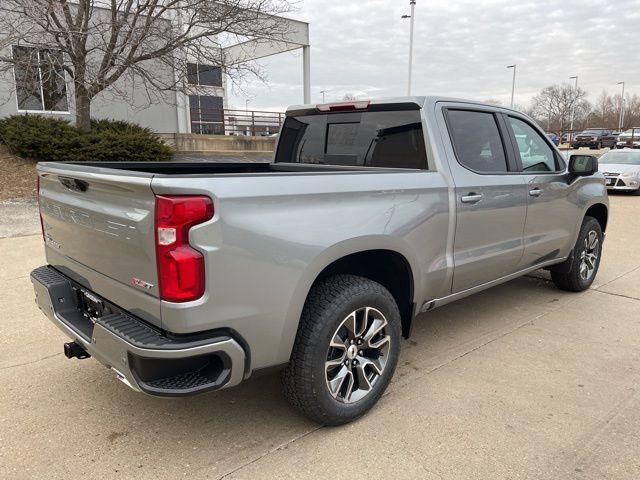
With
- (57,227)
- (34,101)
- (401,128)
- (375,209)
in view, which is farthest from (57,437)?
(34,101)

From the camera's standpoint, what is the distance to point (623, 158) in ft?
50.1

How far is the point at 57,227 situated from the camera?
2932 millimetres

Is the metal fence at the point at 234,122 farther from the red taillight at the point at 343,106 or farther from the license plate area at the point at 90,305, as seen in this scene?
the license plate area at the point at 90,305

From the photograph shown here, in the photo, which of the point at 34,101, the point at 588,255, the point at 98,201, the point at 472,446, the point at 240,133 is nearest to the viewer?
the point at 98,201

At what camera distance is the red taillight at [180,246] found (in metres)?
2.06

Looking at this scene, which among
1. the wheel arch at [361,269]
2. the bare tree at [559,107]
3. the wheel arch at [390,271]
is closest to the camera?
the wheel arch at [361,269]

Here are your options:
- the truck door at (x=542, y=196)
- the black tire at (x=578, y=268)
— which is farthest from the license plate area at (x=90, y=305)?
the black tire at (x=578, y=268)

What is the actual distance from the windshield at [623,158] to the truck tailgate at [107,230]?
16.2 meters

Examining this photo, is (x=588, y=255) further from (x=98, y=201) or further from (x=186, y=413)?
(x=98, y=201)

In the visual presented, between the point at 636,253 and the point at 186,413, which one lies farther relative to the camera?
the point at 636,253

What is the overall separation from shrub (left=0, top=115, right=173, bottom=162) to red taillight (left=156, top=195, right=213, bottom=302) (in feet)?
36.1

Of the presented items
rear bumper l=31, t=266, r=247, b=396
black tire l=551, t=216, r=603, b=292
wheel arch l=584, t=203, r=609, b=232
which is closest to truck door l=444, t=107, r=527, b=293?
black tire l=551, t=216, r=603, b=292

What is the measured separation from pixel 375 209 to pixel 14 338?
121 inches

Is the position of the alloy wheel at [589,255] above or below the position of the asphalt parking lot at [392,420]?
above
